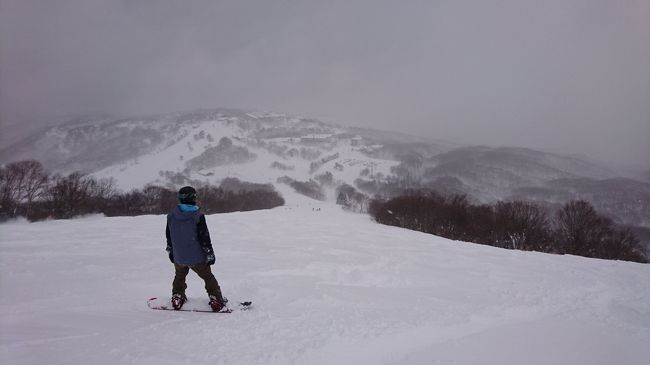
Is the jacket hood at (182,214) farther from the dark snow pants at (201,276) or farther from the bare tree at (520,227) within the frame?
the bare tree at (520,227)

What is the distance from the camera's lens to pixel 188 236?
6277mm

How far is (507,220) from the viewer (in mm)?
53812

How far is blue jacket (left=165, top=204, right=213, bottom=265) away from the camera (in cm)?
629

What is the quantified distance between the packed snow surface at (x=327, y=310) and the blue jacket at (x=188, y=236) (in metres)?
1.04

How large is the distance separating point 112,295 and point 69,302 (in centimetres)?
79

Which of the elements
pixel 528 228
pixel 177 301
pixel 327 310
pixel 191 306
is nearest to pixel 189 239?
pixel 177 301

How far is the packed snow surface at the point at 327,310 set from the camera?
4.75 meters

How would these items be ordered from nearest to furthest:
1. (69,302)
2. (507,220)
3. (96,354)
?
(96,354) → (69,302) → (507,220)

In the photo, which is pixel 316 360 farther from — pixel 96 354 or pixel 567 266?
pixel 567 266

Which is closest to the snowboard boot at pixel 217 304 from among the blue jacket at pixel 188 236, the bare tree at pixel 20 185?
the blue jacket at pixel 188 236

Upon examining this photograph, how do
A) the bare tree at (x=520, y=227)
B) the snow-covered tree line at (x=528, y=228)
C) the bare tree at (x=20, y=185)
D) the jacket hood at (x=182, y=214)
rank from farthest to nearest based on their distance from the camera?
the bare tree at (x=20, y=185) < the snow-covered tree line at (x=528, y=228) < the bare tree at (x=520, y=227) < the jacket hood at (x=182, y=214)

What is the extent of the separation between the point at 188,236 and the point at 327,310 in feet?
9.96

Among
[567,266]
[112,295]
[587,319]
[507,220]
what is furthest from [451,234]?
[112,295]

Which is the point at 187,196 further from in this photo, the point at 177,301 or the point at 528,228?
the point at 528,228
